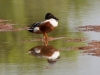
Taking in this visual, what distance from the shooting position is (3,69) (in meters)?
11.6

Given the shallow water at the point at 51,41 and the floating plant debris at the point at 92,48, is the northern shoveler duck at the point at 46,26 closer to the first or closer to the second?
the shallow water at the point at 51,41

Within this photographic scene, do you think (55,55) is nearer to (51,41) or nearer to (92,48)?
(92,48)

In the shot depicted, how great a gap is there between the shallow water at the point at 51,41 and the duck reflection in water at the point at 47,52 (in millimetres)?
112

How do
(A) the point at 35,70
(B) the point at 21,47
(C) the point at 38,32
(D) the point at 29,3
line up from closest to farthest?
(A) the point at 35,70
(B) the point at 21,47
(C) the point at 38,32
(D) the point at 29,3

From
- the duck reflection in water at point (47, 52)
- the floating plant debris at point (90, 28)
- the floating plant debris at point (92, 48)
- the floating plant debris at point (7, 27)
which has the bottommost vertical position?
the floating plant debris at point (90, 28)

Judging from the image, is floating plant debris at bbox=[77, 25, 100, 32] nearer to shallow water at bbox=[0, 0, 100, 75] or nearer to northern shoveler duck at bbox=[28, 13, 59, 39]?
shallow water at bbox=[0, 0, 100, 75]

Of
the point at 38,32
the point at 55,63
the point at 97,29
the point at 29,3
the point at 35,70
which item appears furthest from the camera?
the point at 29,3

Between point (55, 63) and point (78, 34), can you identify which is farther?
point (78, 34)

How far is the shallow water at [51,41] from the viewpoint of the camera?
1153 cm

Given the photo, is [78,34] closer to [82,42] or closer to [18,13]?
[82,42]

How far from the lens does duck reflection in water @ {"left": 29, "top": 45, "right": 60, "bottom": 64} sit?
41.6ft

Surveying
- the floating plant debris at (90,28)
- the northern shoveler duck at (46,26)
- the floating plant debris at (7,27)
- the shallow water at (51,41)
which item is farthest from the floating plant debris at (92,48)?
the floating plant debris at (7,27)

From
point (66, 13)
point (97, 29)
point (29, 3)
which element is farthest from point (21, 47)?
point (29, 3)

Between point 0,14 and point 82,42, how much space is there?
364 inches
